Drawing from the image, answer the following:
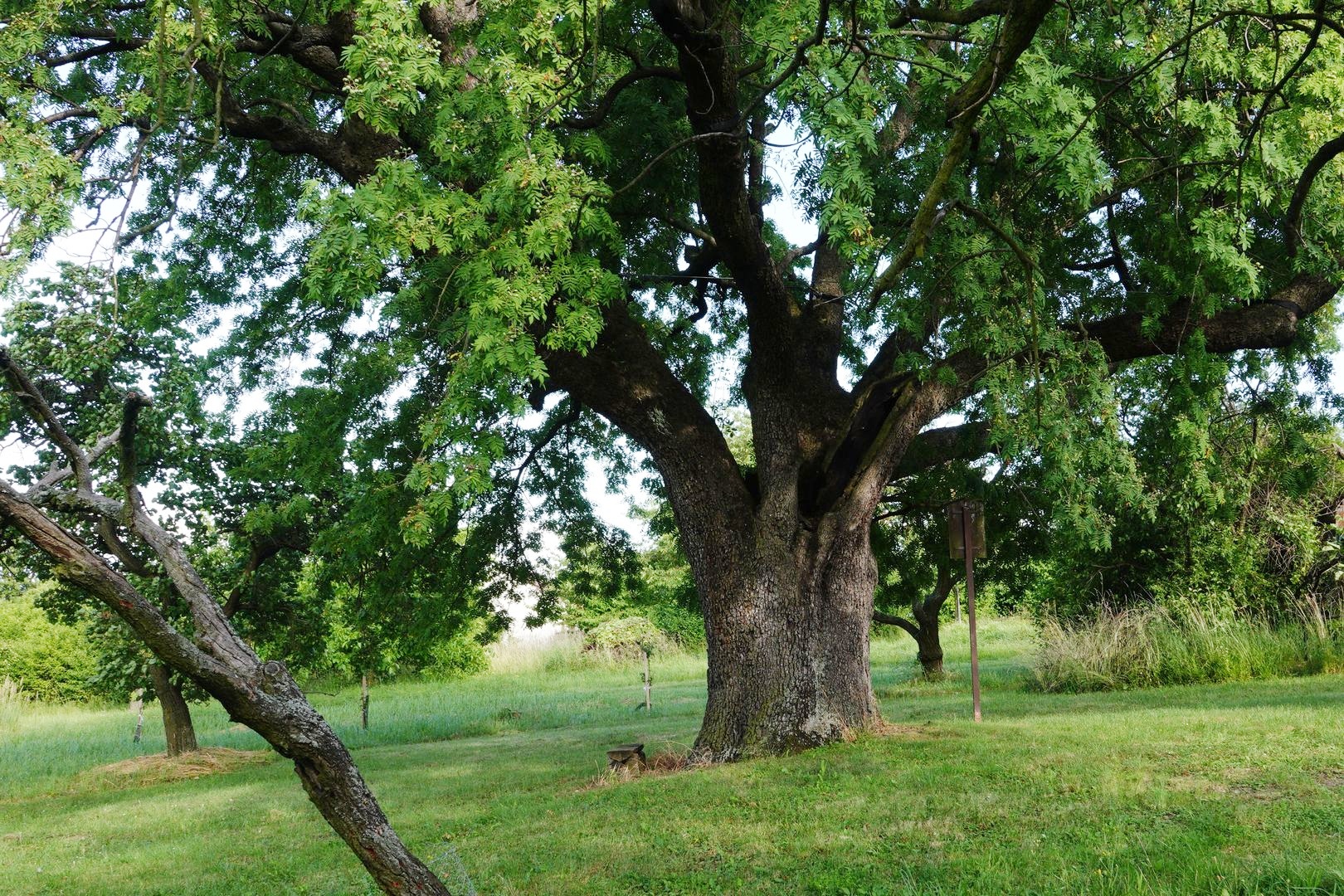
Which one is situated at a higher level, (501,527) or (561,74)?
(561,74)

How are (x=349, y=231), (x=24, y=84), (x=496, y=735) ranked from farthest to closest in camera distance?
1. (x=496, y=735)
2. (x=24, y=84)
3. (x=349, y=231)

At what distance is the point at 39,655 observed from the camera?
2691 cm

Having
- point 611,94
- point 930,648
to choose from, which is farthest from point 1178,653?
point 611,94

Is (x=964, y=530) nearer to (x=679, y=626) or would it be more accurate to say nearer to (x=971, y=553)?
(x=971, y=553)

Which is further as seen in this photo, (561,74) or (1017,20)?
(561,74)

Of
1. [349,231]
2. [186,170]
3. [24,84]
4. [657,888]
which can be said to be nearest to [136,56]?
[24,84]

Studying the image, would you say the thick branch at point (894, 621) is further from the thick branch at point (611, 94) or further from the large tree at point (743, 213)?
the thick branch at point (611, 94)

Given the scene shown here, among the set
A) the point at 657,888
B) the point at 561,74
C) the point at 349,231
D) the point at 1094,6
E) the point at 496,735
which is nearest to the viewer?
the point at 657,888

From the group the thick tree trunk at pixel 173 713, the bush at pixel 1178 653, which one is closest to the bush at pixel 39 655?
the thick tree trunk at pixel 173 713

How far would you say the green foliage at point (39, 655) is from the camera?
1041 inches

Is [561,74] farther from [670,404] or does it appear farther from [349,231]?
[670,404]

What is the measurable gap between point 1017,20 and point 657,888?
4.88 metres

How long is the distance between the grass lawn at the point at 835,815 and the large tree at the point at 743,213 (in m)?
1.92

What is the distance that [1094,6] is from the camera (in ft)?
31.5
